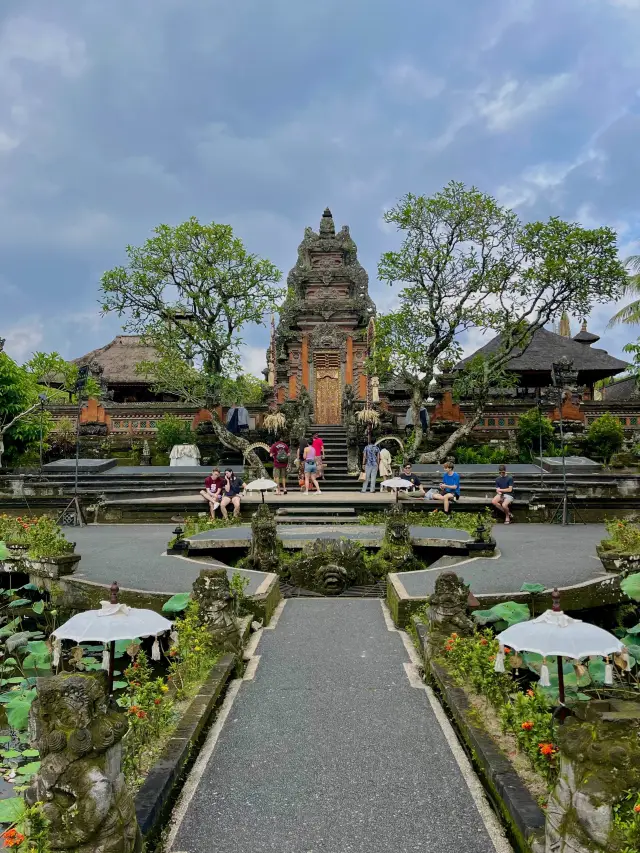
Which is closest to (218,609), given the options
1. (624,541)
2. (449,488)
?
(624,541)

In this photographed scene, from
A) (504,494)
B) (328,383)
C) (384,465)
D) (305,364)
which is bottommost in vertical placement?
(504,494)

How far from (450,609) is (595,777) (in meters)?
3.46

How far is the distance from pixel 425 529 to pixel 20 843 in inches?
397

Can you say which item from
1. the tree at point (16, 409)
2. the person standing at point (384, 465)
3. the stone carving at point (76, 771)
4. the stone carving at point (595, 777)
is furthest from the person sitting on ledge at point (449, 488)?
the tree at point (16, 409)

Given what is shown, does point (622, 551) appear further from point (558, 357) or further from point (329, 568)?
point (558, 357)

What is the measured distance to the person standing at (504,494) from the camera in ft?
47.7

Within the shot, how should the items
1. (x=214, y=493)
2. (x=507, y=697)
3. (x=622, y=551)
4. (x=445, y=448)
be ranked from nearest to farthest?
(x=507, y=697) → (x=622, y=551) → (x=214, y=493) → (x=445, y=448)

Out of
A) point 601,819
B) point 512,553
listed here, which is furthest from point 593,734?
point 512,553

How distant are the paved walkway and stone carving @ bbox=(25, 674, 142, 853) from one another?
2.14 feet

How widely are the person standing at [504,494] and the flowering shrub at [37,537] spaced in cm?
949

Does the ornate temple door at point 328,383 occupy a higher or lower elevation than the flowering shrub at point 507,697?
higher

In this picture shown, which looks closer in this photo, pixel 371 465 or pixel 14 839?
pixel 14 839

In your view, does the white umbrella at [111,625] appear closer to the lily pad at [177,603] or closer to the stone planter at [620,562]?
the lily pad at [177,603]

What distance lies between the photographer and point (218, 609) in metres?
6.21
